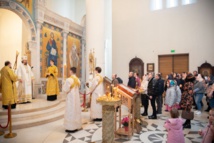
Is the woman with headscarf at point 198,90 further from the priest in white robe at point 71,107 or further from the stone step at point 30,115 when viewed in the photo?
the stone step at point 30,115

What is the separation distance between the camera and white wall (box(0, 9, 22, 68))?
40.1 feet

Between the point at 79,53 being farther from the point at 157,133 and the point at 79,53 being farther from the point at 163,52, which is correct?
the point at 157,133

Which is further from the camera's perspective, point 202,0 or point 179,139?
point 202,0

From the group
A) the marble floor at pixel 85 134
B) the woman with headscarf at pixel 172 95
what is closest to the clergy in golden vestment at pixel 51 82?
the marble floor at pixel 85 134

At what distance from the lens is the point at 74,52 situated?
12.8m

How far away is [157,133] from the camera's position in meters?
4.97

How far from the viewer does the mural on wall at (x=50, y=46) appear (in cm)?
980

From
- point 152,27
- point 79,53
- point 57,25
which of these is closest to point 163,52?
point 152,27

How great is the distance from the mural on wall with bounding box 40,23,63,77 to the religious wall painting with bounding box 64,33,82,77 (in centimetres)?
80

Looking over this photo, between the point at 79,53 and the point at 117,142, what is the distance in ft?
32.3

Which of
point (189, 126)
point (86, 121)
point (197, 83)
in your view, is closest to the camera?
point (189, 126)

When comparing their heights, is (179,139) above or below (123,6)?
below

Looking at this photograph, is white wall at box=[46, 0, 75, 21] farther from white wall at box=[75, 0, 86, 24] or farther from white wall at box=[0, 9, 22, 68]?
white wall at box=[0, 9, 22, 68]

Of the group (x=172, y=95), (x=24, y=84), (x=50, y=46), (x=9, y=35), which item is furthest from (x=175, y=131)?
(x=9, y=35)
